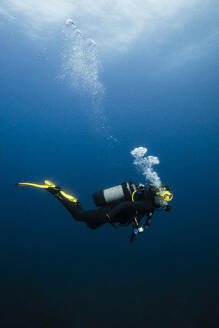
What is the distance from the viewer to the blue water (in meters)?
8.91

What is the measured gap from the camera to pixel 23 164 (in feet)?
176

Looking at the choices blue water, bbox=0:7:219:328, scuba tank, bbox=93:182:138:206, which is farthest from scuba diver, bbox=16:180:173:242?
blue water, bbox=0:7:219:328

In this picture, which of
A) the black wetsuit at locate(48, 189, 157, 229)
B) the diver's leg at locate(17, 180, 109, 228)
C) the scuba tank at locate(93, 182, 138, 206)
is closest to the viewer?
the black wetsuit at locate(48, 189, 157, 229)

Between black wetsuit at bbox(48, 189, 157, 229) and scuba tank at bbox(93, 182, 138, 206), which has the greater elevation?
scuba tank at bbox(93, 182, 138, 206)

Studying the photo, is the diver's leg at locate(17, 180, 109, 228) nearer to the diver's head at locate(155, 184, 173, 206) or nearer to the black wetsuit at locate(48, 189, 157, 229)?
the black wetsuit at locate(48, 189, 157, 229)

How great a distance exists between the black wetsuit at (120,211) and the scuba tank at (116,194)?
0.37ft

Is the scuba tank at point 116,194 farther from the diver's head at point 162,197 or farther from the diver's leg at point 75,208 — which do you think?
the diver's head at point 162,197

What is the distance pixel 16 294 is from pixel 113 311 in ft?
14.2

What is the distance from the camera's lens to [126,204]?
3393 mm

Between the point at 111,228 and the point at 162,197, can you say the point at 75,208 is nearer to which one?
the point at 162,197

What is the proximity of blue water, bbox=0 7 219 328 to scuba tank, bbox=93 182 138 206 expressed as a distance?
659 centimetres

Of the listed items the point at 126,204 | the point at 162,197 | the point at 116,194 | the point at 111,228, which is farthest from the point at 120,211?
the point at 111,228

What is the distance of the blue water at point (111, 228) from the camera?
8.91m

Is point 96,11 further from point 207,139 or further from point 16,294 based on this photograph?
point 207,139
